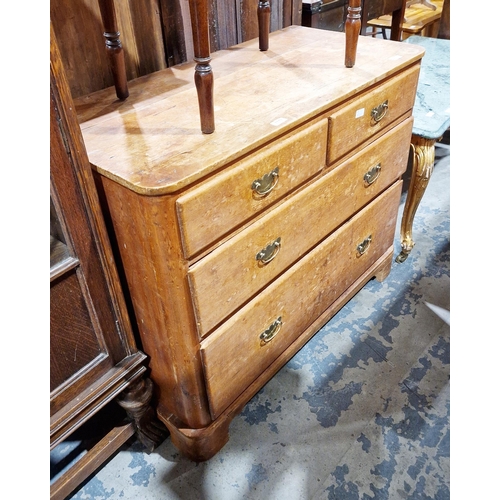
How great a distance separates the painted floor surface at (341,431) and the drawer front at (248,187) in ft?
2.37

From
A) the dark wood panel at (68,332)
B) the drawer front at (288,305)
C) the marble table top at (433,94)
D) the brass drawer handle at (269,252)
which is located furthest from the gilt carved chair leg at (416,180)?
the dark wood panel at (68,332)

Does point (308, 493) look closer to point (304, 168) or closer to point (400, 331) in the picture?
point (400, 331)

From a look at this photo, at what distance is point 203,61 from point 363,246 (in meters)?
0.97

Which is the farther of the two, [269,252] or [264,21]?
[264,21]

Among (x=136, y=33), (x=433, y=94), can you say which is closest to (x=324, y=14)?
(x=433, y=94)

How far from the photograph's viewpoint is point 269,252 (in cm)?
120

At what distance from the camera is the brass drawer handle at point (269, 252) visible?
1177 millimetres

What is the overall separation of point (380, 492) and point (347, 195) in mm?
846

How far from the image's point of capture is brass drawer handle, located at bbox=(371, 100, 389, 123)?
1.37m

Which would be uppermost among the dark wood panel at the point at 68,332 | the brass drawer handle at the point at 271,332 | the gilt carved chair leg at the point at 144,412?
the dark wood panel at the point at 68,332

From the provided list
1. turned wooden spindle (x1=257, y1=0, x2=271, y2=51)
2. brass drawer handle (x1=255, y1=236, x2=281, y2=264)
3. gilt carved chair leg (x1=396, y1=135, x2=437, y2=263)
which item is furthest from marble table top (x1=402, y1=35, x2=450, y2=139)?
brass drawer handle (x1=255, y1=236, x2=281, y2=264)

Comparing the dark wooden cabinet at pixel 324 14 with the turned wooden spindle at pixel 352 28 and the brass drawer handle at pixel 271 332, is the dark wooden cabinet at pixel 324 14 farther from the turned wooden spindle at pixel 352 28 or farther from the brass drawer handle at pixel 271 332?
the brass drawer handle at pixel 271 332

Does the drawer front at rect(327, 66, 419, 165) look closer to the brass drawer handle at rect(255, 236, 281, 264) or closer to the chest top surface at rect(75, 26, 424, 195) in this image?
the chest top surface at rect(75, 26, 424, 195)

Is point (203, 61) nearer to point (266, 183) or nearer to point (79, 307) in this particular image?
point (266, 183)
